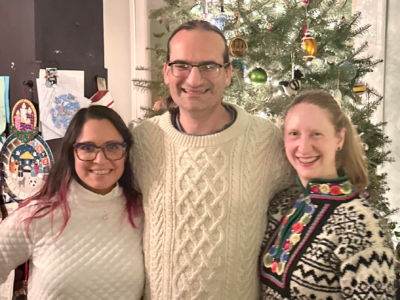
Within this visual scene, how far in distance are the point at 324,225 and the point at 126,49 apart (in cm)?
248

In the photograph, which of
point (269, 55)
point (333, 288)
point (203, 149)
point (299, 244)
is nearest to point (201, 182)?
point (203, 149)

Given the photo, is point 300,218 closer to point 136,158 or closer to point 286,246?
point 286,246

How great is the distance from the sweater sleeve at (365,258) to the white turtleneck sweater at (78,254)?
2.42ft

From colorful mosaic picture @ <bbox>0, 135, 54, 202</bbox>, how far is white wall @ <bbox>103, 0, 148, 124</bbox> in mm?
1156

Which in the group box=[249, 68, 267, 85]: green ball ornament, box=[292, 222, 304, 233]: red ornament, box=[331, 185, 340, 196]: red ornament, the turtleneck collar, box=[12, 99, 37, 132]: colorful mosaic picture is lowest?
box=[292, 222, 304, 233]: red ornament

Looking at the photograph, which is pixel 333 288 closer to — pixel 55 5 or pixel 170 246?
pixel 170 246

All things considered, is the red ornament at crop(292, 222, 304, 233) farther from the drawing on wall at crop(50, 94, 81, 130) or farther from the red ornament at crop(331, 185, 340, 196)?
the drawing on wall at crop(50, 94, 81, 130)

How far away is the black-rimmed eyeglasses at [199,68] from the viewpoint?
1.36 m

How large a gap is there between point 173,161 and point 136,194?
0.24 m

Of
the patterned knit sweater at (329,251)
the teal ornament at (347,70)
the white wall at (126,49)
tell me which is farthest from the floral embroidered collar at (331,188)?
the white wall at (126,49)

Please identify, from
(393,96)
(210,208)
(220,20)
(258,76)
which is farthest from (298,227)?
(393,96)

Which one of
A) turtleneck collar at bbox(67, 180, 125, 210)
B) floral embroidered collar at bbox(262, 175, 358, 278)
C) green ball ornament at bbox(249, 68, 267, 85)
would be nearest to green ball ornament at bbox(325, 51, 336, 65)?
green ball ornament at bbox(249, 68, 267, 85)

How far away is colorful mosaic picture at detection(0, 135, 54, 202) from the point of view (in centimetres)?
194

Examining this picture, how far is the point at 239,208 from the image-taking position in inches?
52.5
